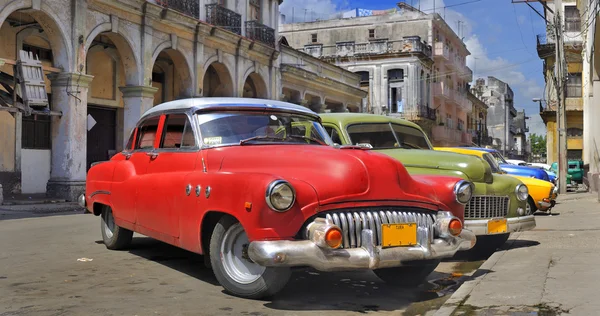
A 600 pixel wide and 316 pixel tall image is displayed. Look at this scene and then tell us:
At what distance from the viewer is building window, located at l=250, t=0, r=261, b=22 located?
27875 millimetres

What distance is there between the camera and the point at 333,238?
4555 mm

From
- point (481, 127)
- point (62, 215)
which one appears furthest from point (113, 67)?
point (481, 127)

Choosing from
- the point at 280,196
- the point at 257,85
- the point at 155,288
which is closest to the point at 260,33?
the point at 257,85

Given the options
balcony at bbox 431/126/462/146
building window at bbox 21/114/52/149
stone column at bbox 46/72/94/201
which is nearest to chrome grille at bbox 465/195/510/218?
stone column at bbox 46/72/94/201

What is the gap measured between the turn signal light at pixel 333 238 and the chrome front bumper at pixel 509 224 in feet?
11.5

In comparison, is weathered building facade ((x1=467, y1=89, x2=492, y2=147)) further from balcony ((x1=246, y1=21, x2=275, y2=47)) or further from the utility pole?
balcony ((x1=246, y1=21, x2=275, y2=47))

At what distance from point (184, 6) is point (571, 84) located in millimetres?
29432

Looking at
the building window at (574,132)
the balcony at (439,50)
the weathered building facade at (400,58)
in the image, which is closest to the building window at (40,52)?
the weathered building facade at (400,58)

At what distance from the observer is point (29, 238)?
9.40 m

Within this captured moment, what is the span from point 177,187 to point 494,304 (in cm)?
285

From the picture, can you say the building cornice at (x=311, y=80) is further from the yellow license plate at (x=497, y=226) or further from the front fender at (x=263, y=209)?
the front fender at (x=263, y=209)

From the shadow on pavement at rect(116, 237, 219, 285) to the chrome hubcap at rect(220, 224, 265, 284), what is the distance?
795 mm

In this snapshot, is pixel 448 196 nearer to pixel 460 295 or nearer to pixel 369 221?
pixel 460 295

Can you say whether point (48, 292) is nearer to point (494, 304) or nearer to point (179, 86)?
point (494, 304)
